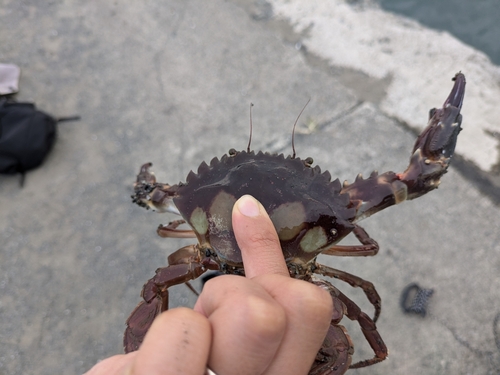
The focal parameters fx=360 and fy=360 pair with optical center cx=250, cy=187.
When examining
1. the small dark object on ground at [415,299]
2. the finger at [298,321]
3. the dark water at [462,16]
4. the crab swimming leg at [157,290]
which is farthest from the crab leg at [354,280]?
the dark water at [462,16]

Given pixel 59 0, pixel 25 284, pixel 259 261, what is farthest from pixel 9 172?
pixel 259 261

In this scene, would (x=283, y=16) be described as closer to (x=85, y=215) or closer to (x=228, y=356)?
(x=85, y=215)

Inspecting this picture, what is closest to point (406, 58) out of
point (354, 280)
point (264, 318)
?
point (354, 280)

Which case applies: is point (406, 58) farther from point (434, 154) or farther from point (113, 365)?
point (113, 365)

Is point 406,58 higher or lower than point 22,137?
higher

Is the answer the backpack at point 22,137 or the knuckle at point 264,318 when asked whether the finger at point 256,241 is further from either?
the backpack at point 22,137

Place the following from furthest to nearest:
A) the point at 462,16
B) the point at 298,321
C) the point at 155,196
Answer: the point at 462,16 → the point at 155,196 → the point at 298,321
